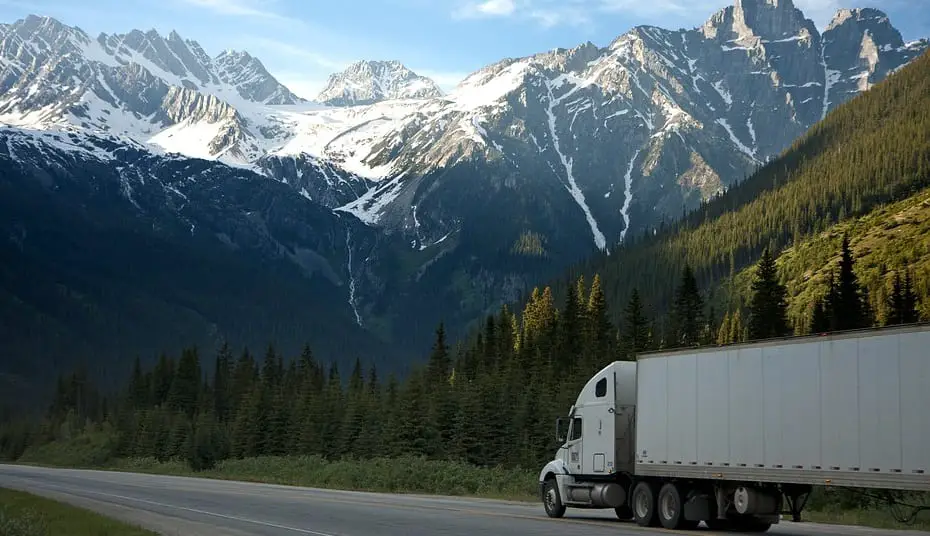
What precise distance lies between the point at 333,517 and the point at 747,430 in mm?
12786

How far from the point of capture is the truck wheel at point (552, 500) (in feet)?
114

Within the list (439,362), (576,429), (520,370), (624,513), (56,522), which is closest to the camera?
(56,522)

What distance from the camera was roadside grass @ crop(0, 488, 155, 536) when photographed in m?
26.5

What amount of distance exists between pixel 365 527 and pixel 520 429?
172ft

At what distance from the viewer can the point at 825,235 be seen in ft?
577

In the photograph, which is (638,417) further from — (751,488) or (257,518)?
(257,518)

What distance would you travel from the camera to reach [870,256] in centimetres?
14425

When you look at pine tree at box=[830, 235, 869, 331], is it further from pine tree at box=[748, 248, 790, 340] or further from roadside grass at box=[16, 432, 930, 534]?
roadside grass at box=[16, 432, 930, 534]

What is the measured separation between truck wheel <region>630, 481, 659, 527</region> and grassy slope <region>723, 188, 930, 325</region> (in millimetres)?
83415

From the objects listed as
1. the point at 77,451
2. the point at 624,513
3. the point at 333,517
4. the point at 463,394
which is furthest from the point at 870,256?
the point at 333,517

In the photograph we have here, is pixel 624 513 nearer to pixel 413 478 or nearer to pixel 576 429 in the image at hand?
pixel 576 429

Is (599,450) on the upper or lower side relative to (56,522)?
upper

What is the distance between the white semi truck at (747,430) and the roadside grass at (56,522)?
46.2 feet

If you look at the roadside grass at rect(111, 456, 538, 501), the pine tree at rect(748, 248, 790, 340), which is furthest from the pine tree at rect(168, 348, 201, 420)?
the pine tree at rect(748, 248, 790, 340)
